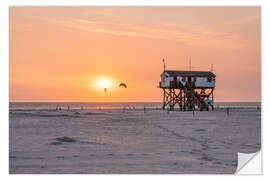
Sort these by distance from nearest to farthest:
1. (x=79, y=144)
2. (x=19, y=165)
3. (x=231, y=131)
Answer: (x=19, y=165), (x=79, y=144), (x=231, y=131)

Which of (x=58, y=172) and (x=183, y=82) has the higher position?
(x=183, y=82)

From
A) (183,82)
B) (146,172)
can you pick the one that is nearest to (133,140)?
(146,172)

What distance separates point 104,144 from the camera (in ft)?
59.7

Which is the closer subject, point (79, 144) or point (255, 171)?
point (255, 171)

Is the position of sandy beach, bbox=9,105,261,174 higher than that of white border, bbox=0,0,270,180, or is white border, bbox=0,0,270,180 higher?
white border, bbox=0,0,270,180
